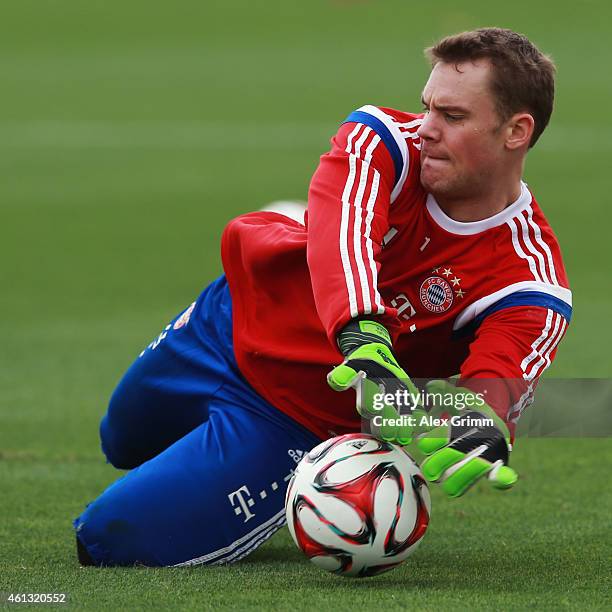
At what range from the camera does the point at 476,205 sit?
14.3ft

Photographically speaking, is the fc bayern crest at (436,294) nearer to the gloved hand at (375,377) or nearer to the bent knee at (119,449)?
the gloved hand at (375,377)

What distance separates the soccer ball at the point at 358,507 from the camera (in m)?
3.97

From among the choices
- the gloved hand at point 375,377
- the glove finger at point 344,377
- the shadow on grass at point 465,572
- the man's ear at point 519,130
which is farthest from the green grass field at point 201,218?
the man's ear at point 519,130

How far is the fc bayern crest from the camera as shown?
438cm

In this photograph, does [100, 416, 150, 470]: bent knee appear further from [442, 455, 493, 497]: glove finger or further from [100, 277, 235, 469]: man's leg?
[442, 455, 493, 497]: glove finger

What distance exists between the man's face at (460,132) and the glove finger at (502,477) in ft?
3.14

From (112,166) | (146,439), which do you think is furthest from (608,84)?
(146,439)

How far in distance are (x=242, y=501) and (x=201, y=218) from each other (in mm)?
10510

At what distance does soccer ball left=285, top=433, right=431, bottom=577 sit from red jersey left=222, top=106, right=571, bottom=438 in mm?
316

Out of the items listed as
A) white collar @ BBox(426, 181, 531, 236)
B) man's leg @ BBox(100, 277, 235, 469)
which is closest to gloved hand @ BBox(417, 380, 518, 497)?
white collar @ BBox(426, 181, 531, 236)

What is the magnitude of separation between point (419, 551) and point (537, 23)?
2369 cm

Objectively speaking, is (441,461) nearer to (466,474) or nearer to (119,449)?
(466,474)

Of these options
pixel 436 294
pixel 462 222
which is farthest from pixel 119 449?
pixel 462 222

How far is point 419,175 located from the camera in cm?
437
